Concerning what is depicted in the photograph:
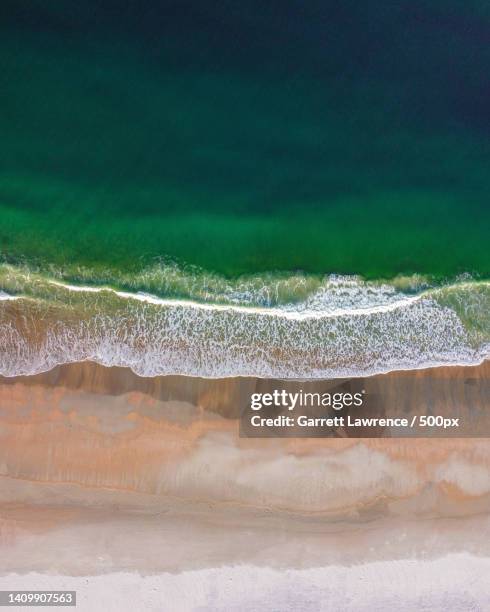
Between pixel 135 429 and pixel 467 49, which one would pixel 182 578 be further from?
pixel 467 49

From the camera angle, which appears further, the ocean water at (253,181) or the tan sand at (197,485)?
the ocean water at (253,181)

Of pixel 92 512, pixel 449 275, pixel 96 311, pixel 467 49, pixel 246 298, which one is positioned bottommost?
pixel 92 512

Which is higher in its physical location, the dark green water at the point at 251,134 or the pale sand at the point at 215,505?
the dark green water at the point at 251,134

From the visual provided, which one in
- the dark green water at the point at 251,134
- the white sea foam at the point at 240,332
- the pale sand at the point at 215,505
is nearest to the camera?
the pale sand at the point at 215,505

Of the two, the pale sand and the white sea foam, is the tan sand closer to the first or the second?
the pale sand

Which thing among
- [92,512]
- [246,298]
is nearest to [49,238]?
[246,298]

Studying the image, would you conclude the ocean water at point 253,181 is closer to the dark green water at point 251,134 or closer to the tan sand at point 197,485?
the dark green water at point 251,134

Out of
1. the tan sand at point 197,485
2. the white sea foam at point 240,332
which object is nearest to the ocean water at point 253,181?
the white sea foam at point 240,332
